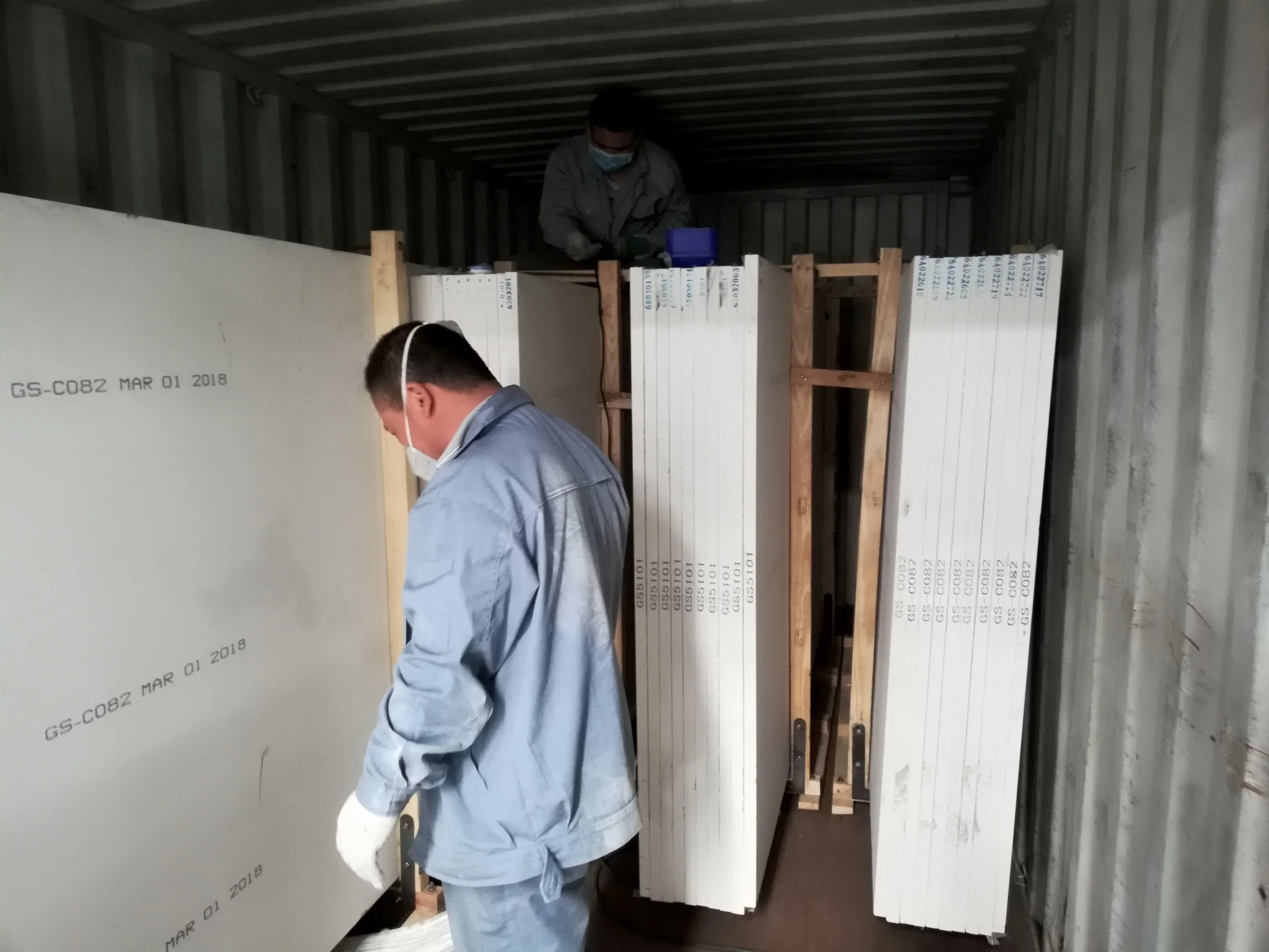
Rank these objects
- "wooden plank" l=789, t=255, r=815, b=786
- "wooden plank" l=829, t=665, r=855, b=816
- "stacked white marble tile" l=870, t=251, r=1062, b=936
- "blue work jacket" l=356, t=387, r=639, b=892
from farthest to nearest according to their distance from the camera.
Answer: "wooden plank" l=829, t=665, r=855, b=816 → "wooden plank" l=789, t=255, r=815, b=786 → "stacked white marble tile" l=870, t=251, r=1062, b=936 → "blue work jacket" l=356, t=387, r=639, b=892

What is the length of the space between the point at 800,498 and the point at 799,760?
1079 millimetres

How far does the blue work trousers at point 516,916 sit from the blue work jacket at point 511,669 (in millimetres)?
53

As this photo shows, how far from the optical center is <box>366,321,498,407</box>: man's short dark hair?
1681 mm

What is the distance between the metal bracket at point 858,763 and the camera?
118 inches

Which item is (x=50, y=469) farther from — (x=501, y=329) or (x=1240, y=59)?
(x=1240, y=59)

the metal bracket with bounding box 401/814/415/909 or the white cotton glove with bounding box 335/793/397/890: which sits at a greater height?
the white cotton glove with bounding box 335/793/397/890

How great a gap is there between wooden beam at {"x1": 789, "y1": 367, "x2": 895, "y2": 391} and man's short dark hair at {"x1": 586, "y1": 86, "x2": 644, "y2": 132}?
1.23 metres

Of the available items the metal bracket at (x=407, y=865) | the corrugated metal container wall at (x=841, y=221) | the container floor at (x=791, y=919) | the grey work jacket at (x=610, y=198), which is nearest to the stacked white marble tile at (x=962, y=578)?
the container floor at (x=791, y=919)

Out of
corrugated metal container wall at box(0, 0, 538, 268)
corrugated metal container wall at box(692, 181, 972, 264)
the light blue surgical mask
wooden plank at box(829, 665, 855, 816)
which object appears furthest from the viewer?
corrugated metal container wall at box(692, 181, 972, 264)

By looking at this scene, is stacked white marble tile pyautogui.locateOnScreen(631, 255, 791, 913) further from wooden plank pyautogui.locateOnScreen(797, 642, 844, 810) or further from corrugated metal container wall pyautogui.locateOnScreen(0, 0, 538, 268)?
corrugated metal container wall pyautogui.locateOnScreen(0, 0, 538, 268)

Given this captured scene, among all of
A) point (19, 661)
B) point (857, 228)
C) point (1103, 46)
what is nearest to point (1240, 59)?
point (1103, 46)

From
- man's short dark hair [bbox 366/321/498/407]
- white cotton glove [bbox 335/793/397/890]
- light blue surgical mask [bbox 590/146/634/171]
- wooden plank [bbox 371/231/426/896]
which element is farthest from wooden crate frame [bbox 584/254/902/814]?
white cotton glove [bbox 335/793/397/890]

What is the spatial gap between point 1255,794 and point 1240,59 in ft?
3.58

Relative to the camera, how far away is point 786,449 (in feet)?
9.30
